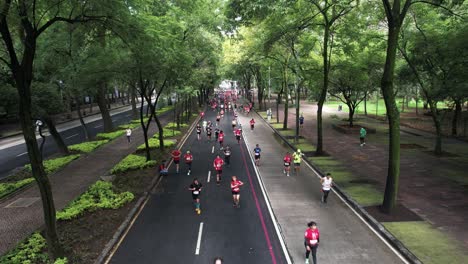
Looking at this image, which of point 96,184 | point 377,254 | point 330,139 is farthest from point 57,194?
point 330,139

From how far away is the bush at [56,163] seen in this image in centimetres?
2187

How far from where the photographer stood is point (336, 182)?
18562mm

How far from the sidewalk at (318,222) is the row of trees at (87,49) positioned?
807 cm

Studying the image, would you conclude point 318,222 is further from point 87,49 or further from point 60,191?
point 87,49

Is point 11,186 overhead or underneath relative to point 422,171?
underneath

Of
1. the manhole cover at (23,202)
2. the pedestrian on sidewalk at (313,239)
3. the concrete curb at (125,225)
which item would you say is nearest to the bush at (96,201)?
the concrete curb at (125,225)

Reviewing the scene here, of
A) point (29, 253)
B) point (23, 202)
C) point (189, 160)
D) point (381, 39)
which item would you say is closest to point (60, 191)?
point (23, 202)

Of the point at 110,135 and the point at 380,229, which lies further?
the point at 110,135

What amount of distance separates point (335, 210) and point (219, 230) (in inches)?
210

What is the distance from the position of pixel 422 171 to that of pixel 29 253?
20.2 metres

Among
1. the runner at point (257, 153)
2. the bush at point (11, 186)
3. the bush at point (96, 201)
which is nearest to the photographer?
the bush at point (96, 201)

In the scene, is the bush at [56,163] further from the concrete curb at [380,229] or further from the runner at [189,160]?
the concrete curb at [380,229]

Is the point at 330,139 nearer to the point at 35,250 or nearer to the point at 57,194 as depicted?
the point at 57,194

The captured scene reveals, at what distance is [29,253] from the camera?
11.2 metres
